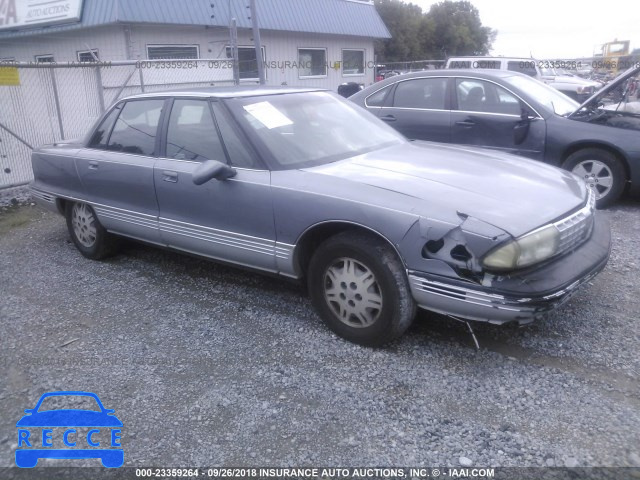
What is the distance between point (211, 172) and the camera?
372 cm

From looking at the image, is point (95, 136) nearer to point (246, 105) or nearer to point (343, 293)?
point (246, 105)

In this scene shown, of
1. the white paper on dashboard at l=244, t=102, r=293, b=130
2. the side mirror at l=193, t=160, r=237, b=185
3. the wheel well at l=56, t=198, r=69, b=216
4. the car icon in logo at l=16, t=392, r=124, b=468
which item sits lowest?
the car icon in logo at l=16, t=392, r=124, b=468

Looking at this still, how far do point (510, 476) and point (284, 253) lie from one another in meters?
1.91

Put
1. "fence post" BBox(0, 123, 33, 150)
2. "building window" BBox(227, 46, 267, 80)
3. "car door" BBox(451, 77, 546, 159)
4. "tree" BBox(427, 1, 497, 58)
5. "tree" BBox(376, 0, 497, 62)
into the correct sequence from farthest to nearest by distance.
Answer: "tree" BBox(427, 1, 497, 58), "tree" BBox(376, 0, 497, 62), "building window" BBox(227, 46, 267, 80), "fence post" BBox(0, 123, 33, 150), "car door" BBox(451, 77, 546, 159)

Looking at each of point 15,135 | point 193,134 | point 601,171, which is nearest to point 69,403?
point 193,134

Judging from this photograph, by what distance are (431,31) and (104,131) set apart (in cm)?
3844

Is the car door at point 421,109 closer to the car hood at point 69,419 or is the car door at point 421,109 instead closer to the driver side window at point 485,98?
the driver side window at point 485,98

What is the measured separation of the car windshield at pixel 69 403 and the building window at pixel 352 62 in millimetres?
20433

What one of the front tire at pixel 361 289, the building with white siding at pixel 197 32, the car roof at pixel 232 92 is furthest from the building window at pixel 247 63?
the front tire at pixel 361 289

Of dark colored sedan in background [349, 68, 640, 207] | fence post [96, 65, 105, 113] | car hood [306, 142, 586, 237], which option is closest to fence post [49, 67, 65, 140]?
fence post [96, 65, 105, 113]

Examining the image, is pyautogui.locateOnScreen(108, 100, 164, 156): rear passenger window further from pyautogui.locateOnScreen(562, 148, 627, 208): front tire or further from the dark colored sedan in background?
pyautogui.locateOnScreen(562, 148, 627, 208): front tire

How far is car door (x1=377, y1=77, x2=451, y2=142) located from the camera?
701 centimetres

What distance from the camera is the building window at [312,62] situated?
19719mm

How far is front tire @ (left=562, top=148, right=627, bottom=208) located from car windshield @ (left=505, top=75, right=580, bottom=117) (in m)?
0.58
